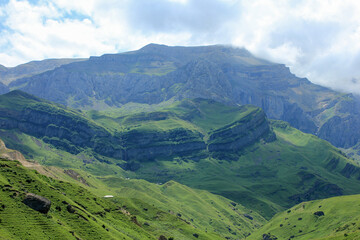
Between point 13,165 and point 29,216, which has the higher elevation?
point 13,165

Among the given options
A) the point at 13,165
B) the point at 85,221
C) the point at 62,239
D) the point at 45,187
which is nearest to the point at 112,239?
the point at 85,221

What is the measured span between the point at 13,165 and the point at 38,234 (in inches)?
2401

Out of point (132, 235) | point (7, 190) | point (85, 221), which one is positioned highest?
point (7, 190)

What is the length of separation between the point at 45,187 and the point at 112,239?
4114 cm

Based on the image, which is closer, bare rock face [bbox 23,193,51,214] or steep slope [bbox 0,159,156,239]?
steep slope [bbox 0,159,156,239]

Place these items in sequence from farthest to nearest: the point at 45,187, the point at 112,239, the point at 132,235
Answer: the point at 132,235 → the point at 45,187 → the point at 112,239

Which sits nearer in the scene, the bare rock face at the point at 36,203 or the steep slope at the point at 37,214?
the steep slope at the point at 37,214

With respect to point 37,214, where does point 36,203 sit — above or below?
above

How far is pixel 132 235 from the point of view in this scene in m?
198

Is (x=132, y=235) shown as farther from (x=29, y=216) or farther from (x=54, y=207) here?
(x=29, y=216)

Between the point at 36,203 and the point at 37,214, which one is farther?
the point at 36,203

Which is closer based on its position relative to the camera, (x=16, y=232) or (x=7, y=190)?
(x=16, y=232)

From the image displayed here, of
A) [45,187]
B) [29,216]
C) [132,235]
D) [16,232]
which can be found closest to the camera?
[16,232]

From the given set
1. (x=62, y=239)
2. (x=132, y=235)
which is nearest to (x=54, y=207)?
(x=62, y=239)
